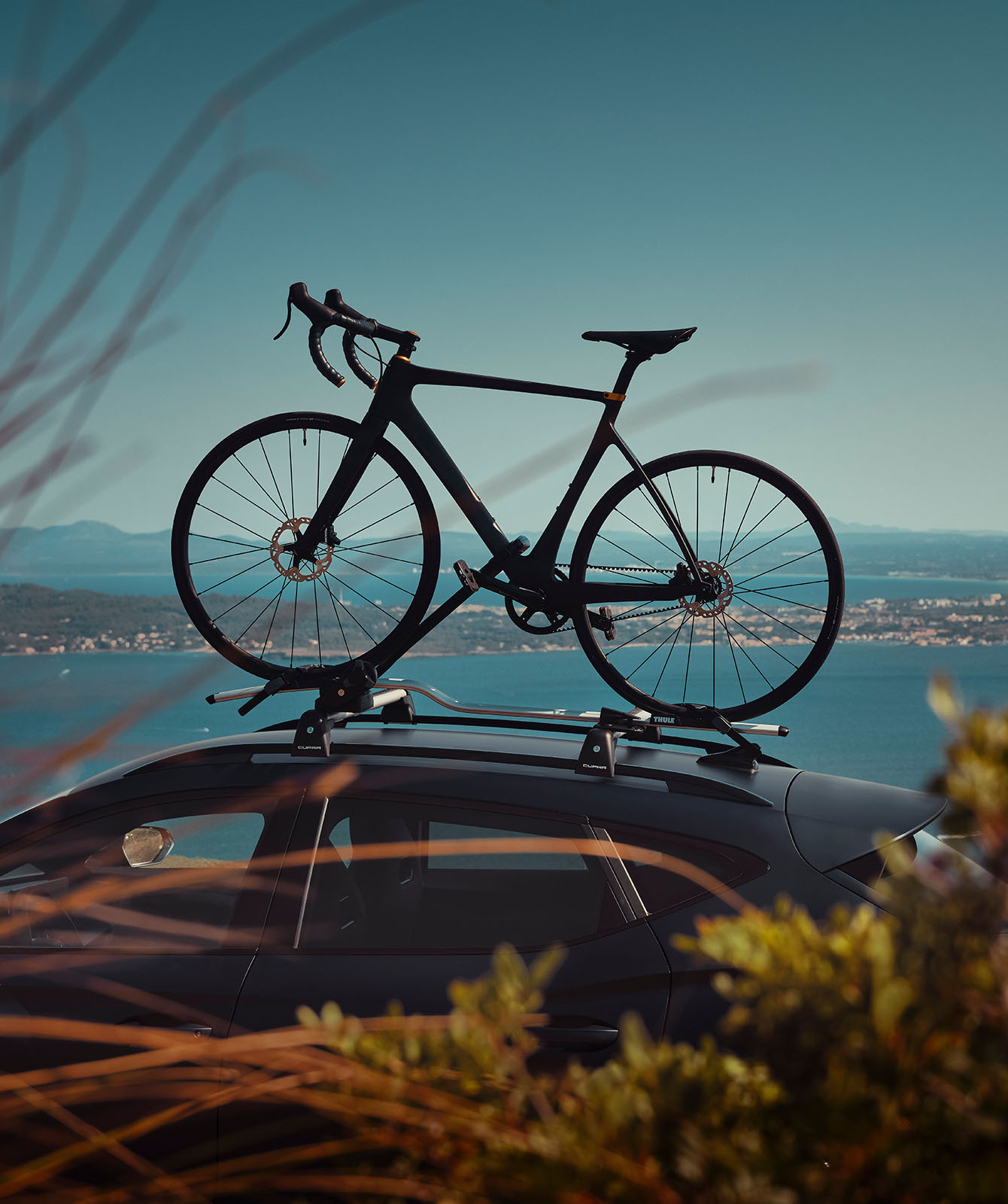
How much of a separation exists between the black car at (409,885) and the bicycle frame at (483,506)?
428mm

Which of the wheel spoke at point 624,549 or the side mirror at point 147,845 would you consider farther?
the side mirror at point 147,845

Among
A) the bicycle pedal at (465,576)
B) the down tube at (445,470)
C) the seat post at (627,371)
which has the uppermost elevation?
the seat post at (627,371)

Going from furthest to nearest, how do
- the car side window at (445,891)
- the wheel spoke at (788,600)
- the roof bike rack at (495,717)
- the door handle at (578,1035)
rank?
1. the wheel spoke at (788,600)
2. the roof bike rack at (495,717)
3. the car side window at (445,891)
4. the door handle at (578,1035)

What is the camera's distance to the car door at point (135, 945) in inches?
81.7

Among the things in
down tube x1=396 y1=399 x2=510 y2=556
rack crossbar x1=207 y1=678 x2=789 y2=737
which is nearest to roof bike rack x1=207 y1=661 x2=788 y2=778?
rack crossbar x1=207 y1=678 x2=789 y2=737

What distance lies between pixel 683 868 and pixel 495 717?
102 centimetres

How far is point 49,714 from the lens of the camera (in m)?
0.77

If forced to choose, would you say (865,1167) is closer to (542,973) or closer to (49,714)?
(542,973)

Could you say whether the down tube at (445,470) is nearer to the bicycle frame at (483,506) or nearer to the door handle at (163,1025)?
the bicycle frame at (483,506)

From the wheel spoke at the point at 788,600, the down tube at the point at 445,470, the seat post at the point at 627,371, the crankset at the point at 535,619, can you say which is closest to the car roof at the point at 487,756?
the crankset at the point at 535,619

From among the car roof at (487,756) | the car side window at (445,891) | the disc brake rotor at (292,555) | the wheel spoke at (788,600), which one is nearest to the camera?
the car side window at (445,891)

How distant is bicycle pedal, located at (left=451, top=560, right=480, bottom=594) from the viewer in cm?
284

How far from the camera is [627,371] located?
295 cm

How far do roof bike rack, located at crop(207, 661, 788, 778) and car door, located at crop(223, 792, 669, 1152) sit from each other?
209mm
